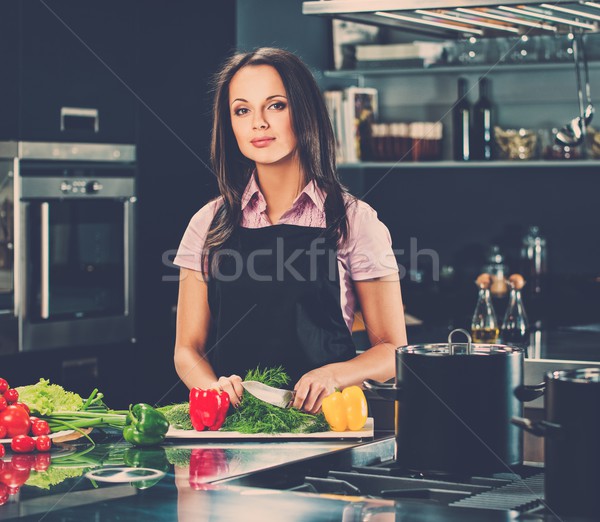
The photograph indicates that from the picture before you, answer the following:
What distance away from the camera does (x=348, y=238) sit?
2527 millimetres

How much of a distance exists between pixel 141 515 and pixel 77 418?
659 millimetres

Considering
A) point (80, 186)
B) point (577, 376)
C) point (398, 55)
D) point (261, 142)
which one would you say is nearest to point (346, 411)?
point (577, 376)

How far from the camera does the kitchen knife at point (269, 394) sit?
201 centimetres

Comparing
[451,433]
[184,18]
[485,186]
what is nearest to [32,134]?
[184,18]

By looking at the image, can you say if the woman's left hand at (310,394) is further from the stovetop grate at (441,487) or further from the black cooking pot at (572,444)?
the black cooking pot at (572,444)

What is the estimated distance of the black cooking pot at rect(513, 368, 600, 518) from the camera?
4.47 ft

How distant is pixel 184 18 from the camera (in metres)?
4.80

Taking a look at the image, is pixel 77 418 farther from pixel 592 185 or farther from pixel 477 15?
pixel 592 185

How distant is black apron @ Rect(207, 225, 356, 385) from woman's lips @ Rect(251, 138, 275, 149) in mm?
205

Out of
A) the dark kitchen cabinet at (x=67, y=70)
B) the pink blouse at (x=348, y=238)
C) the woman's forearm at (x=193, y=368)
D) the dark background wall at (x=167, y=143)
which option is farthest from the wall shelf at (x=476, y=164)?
the woman's forearm at (x=193, y=368)

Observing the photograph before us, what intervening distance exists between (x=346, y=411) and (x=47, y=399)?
0.57m

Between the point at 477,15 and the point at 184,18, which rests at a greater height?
the point at 184,18

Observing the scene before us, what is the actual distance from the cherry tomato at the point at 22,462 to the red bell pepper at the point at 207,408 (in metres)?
0.30

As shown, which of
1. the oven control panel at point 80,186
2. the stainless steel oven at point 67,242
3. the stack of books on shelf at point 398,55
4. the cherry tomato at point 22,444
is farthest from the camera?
the stack of books on shelf at point 398,55
